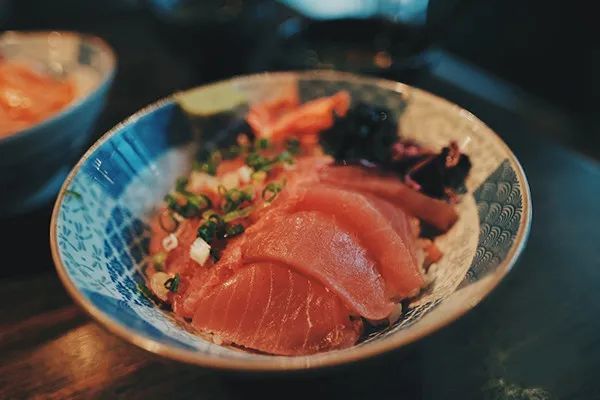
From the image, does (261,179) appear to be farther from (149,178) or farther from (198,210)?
(149,178)

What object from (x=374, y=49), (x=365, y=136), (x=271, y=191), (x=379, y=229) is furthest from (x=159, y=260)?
(x=374, y=49)

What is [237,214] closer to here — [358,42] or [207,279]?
[207,279]

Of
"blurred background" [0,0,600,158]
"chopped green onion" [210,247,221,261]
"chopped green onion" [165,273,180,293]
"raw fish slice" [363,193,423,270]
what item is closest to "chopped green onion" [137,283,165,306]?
"chopped green onion" [165,273,180,293]

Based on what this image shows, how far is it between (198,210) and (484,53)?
3.36m

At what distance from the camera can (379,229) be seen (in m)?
1.32

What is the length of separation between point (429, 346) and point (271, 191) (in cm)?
60

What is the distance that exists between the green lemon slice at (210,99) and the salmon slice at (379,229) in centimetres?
59

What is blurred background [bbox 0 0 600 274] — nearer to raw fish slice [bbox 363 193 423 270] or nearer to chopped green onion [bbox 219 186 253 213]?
chopped green onion [bbox 219 186 253 213]

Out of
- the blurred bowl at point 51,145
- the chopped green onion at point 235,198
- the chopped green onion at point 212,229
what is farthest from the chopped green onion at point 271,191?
the blurred bowl at point 51,145

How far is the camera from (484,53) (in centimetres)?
414

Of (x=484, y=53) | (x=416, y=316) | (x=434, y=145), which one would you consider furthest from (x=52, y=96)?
(x=484, y=53)

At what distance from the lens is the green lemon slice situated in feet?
5.90

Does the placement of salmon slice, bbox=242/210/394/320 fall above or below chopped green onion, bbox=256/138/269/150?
above

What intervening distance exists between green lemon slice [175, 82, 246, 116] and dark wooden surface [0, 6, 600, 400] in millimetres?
606
